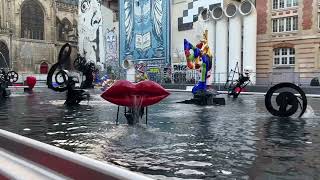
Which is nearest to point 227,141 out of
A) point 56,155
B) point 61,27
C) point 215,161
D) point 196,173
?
point 215,161

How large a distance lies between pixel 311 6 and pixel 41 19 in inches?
2114

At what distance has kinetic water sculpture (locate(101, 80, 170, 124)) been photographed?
8492 millimetres

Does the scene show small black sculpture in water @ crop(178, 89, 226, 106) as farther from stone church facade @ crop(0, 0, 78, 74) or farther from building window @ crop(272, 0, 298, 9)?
stone church facade @ crop(0, 0, 78, 74)

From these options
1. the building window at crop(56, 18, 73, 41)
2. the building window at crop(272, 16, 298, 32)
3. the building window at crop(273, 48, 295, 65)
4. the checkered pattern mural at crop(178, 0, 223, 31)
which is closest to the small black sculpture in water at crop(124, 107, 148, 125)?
the building window at crop(273, 48, 295, 65)

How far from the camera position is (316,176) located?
5.02 meters

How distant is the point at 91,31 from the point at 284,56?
29833 millimetres

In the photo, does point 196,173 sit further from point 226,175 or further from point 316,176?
point 316,176

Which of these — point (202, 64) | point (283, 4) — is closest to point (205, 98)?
point (202, 64)

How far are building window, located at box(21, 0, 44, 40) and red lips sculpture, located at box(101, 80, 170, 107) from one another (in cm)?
6819

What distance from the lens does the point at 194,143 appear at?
7367 mm

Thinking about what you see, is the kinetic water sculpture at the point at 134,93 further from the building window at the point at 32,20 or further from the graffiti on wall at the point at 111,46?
the building window at the point at 32,20

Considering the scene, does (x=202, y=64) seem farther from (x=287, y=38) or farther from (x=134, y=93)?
(x=287, y=38)

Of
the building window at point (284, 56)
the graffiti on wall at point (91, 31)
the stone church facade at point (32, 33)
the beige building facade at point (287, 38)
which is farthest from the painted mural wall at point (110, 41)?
the building window at point (284, 56)

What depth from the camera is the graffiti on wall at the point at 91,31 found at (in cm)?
5681
